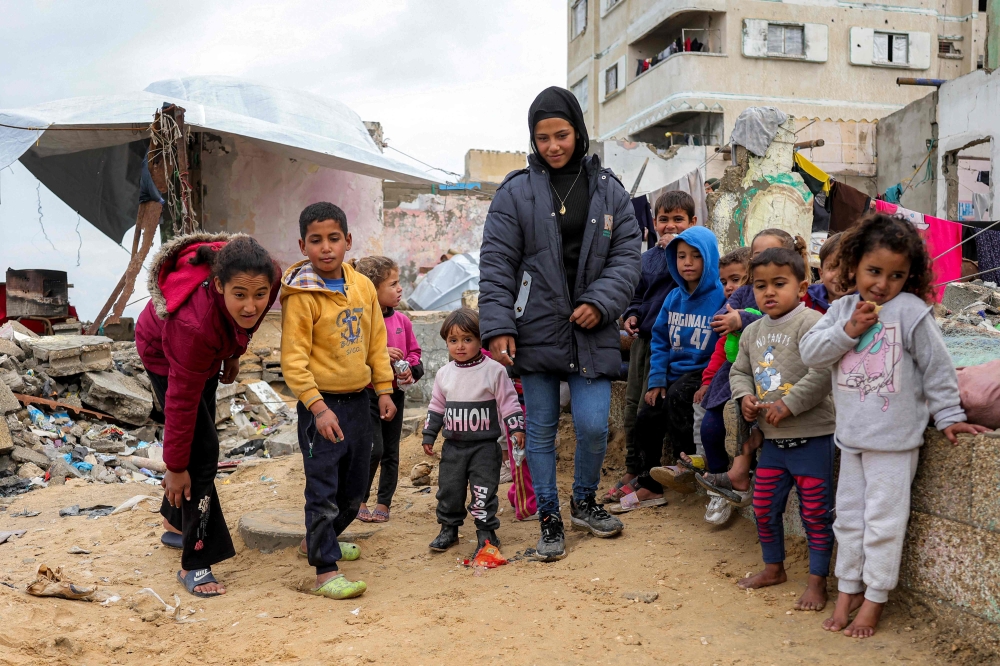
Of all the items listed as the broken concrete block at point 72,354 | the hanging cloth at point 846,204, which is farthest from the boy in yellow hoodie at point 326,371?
the hanging cloth at point 846,204

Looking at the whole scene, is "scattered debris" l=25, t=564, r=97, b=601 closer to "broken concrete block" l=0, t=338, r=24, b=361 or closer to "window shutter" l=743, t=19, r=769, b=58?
"broken concrete block" l=0, t=338, r=24, b=361

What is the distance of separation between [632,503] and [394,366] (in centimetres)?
154

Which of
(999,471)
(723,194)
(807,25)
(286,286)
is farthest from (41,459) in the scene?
(807,25)

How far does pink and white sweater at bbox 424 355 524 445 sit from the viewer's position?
3.93m

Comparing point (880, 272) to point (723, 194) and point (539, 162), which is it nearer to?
point (539, 162)

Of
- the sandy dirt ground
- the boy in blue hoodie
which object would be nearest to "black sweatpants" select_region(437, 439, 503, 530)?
the sandy dirt ground

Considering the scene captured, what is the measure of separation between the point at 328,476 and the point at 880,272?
2.31 meters

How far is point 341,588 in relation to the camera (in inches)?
132

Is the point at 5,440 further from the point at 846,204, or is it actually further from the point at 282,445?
the point at 846,204

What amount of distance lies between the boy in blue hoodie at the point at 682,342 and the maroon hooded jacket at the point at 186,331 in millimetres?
2034

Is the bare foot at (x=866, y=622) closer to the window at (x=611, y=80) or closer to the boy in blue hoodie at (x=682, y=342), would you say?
the boy in blue hoodie at (x=682, y=342)

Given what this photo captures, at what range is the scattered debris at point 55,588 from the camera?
11.0 ft

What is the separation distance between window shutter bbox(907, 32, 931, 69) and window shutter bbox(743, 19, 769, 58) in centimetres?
554

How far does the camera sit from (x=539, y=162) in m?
3.86
